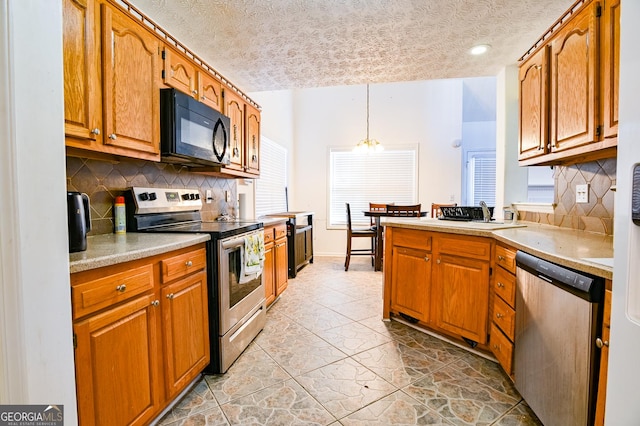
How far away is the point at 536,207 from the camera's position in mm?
2596

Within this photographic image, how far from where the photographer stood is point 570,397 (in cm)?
114

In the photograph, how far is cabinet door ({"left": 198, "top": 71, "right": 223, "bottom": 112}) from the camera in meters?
2.24

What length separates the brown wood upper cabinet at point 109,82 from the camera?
4.28 ft

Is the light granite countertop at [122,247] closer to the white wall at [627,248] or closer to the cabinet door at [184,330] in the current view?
the cabinet door at [184,330]

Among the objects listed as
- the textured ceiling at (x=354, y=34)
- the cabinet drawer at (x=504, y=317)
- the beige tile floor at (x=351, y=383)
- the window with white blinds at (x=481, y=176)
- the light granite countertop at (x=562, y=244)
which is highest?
the textured ceiling at (x=354, y=34)

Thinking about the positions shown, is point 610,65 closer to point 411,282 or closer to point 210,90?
point 411,282

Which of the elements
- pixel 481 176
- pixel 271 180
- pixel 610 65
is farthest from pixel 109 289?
pixel 481 176

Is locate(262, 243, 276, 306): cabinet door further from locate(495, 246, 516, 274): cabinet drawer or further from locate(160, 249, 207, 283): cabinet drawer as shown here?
locate(495, 246, 516, 274): cabinet drawer

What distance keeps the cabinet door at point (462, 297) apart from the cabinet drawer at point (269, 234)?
5.07 feet

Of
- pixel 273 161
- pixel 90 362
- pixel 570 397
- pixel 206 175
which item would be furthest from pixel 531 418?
pixel 273 161

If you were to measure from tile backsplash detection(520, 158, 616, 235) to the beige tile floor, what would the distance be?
114cm

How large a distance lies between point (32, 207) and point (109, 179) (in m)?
1.25

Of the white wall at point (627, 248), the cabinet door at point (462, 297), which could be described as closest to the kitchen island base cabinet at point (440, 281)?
the cabinet door at point (462, 297)

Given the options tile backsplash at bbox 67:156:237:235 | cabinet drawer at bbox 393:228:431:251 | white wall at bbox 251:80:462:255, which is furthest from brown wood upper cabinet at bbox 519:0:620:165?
white wall at bbox 251:80:462:255
